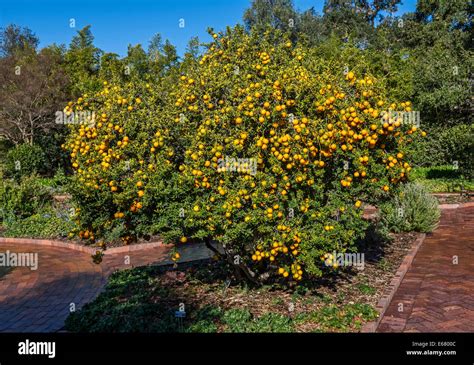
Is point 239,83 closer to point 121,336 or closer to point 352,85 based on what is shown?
point 352,85

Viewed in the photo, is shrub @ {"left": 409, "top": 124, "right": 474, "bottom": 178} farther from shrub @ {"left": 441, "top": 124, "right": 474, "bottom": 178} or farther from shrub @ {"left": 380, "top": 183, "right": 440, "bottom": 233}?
shrub @ {"left": 380, "top": 183, "right": 440, "bottom": 233}

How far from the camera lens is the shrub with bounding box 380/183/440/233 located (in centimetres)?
1041

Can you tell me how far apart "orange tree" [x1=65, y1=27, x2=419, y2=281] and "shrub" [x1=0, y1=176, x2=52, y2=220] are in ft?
25.9

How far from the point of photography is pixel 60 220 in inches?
468

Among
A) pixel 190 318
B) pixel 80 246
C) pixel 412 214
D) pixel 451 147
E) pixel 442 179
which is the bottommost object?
pixel 190 318

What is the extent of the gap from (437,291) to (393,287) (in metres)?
0.68

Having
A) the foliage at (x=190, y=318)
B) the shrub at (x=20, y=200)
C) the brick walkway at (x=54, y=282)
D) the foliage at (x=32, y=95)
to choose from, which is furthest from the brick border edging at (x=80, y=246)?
the foliage at (x=32, y=95)

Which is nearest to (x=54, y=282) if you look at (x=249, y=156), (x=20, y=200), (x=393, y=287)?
(x=249, y=156)

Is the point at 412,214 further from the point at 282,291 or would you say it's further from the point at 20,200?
the point at 20,200

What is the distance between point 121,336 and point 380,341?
301 centimetres

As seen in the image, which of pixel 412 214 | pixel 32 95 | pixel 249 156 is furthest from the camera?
pixel 32 95

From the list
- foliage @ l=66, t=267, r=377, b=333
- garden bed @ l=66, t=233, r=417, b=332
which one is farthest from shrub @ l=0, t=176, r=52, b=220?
foliage @ l=66, t=267, r=377, b=333

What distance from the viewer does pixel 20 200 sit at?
1283 cm

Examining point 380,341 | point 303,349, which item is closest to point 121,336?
point 303,349
